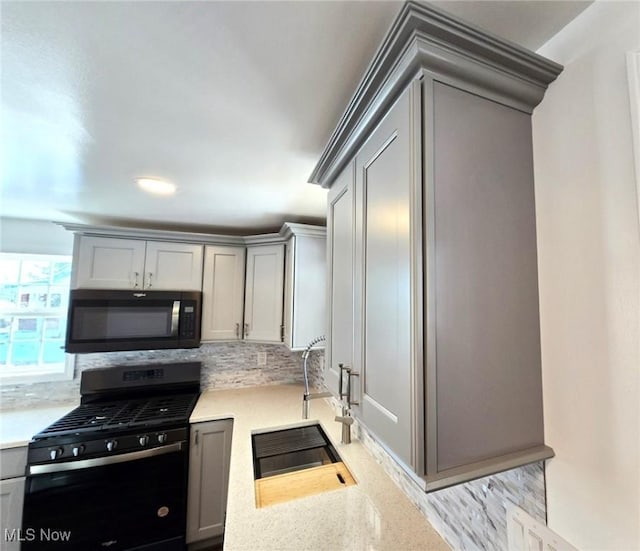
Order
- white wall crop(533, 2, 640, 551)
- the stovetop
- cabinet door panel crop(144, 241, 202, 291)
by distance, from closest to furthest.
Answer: white wall crop(533, 2, 640, 551) < the stovetop < cabinet door panel crop(144, 241, 202, 291)

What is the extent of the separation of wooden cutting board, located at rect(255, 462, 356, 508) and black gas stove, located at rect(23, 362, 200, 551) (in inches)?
38.1

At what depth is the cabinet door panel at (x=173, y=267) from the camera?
7.57ft

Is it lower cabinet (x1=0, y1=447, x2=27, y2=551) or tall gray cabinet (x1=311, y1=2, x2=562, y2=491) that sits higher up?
tall gray cabinet (x1=311, y1=2, x2=562, y2=491)

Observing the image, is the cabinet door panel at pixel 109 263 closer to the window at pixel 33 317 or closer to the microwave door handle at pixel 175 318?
the microwave door handle at pixel 175 318

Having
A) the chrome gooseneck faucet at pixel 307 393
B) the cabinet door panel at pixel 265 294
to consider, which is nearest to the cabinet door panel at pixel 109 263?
the cabinet door panel at pixel 265 294

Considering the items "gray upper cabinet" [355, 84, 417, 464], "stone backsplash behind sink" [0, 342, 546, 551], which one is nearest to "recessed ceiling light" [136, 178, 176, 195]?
"gray upper cabinet" [355, 84, 417, 464]

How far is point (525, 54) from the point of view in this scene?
64 centimetres

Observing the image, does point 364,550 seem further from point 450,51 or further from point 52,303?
point 52,303

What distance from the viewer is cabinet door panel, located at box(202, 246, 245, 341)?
95.6 inches

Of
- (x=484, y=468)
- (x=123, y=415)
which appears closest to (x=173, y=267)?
(x=123, y=415)

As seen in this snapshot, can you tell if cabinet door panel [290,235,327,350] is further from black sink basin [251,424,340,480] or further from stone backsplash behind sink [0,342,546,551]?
black sink basin [251,424,340,480]

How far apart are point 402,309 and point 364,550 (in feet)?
2.97

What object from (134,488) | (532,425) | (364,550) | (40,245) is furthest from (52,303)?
(532,425)

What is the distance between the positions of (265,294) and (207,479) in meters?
1.43
